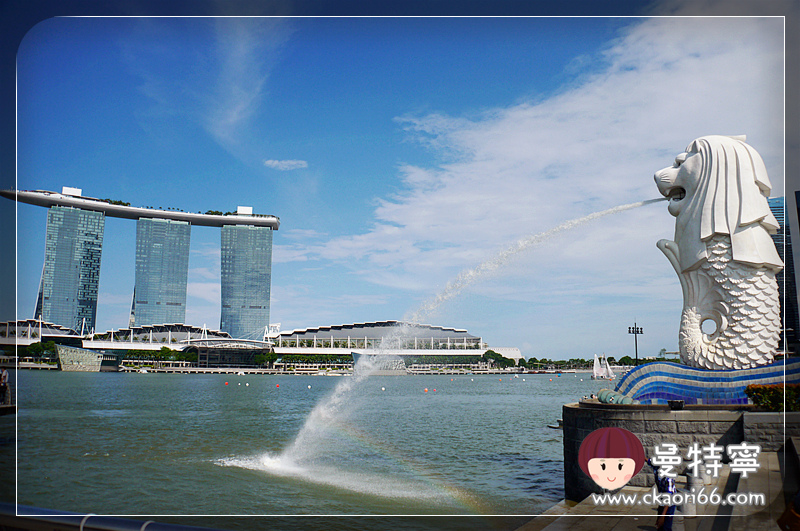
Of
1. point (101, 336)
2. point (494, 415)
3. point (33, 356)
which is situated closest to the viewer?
point (494, 415)

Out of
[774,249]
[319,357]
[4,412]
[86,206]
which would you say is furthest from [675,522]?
[86,206]

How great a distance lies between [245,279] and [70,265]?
4889cm

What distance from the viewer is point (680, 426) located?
1037cm

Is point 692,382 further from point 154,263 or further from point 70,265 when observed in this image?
point 154,263

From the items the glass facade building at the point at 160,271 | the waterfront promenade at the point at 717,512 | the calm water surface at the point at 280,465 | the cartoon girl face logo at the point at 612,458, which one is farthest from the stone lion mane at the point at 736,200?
the glass facade building at the point at 160,271

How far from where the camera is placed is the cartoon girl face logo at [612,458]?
5457mm

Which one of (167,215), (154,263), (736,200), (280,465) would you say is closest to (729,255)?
(736,200)

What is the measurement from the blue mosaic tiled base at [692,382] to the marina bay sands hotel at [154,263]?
106612mm

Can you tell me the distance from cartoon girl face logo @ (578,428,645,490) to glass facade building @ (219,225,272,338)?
144538 millimetres

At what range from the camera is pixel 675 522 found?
6.36 m

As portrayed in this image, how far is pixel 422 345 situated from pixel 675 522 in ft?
325

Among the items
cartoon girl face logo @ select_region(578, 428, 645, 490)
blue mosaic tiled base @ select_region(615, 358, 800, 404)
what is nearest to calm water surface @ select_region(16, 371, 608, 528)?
blue mosaic tiled base @ select_region(615, 358, 800, 404)

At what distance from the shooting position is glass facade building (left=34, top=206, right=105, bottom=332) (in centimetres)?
10375

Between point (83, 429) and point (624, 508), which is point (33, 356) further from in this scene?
point (624, 508)
